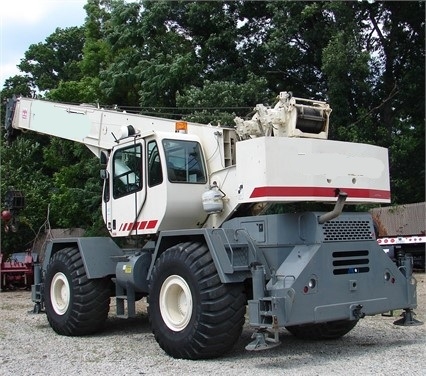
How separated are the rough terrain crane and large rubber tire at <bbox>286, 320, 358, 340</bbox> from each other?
0.08 ft

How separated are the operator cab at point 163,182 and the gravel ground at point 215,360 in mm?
1862

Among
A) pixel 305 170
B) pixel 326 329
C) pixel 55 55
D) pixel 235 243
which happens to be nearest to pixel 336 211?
pixel 305 170

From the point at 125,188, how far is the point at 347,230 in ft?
12.2

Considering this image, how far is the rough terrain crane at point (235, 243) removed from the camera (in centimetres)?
741

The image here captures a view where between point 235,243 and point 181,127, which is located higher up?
point 181,127

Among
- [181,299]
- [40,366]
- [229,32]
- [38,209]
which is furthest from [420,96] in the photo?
[40,366]

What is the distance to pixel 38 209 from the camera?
25.1 metres

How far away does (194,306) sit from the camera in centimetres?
753

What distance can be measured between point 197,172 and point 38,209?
17446mm

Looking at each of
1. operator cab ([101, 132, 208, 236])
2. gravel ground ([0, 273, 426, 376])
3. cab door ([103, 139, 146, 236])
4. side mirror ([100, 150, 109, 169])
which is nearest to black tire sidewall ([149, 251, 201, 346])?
gravel ground ([0, 273, 426, 376])

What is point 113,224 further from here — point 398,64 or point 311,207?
point 398,64

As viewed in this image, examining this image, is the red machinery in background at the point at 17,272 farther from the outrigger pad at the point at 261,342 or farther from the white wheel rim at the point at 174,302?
the outrigger pad at the point at 261,342

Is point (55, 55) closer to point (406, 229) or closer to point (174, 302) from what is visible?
point (406, 229)

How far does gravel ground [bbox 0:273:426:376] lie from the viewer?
7.14 meters
